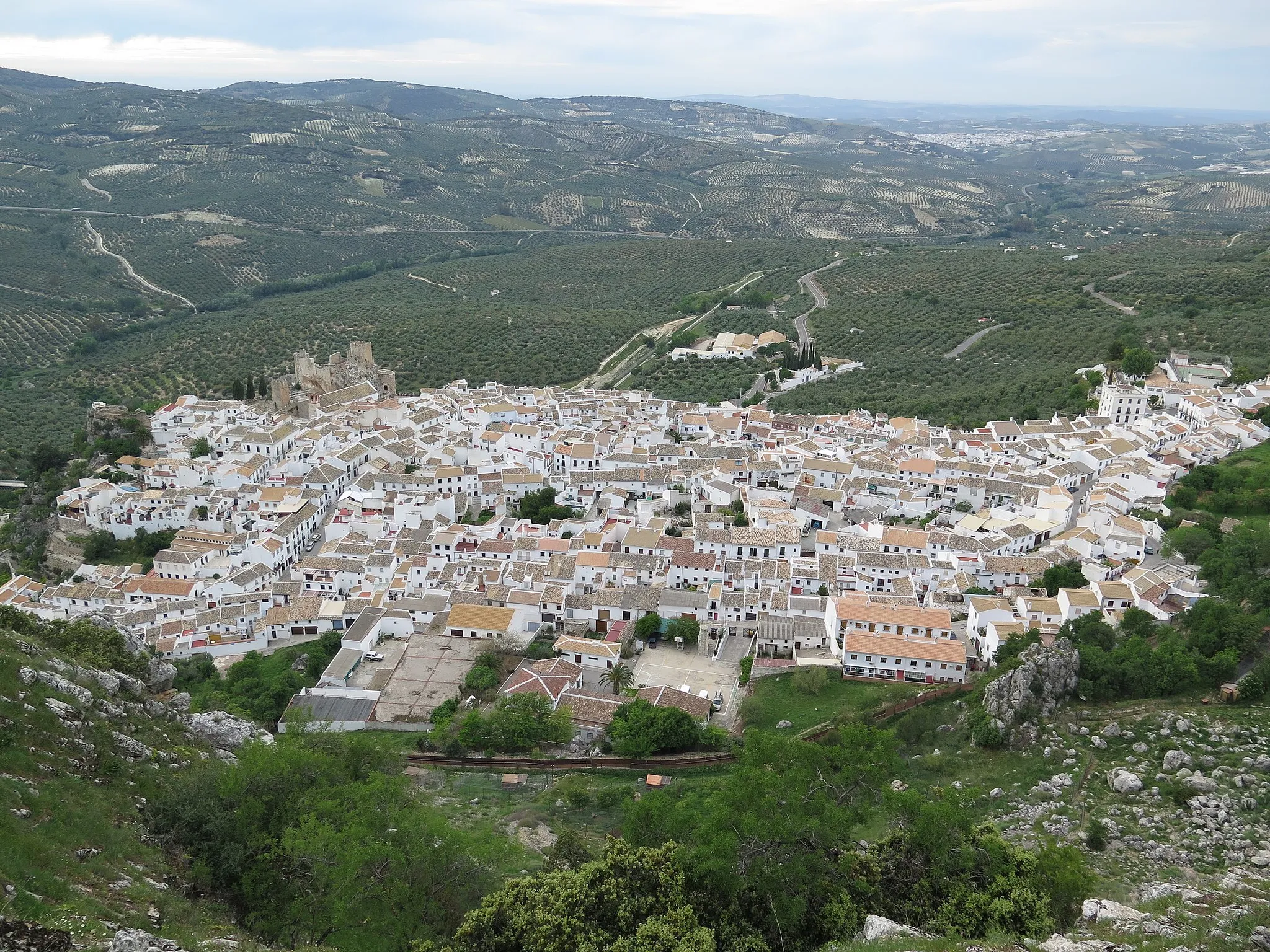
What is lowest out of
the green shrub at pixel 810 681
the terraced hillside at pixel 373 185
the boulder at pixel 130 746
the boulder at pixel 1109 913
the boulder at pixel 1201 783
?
the green shrub at pixel 810 681

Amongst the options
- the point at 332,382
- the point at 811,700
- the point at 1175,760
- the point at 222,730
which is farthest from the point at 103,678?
the point at 332,382

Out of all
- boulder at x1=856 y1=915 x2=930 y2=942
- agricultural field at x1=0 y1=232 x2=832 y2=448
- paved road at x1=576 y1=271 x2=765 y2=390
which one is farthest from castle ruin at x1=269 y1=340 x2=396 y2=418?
boulder at x1=856 y1=915 x2=930 y2=942

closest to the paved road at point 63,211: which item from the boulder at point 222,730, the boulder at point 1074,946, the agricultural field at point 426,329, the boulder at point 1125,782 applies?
the agricultural field at point 426,329

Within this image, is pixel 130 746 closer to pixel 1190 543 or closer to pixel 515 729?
pixel 515 729

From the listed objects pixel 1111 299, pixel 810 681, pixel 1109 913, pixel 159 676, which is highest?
pixel 1111 299

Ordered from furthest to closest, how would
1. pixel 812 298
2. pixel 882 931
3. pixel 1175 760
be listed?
pixel 812 298 < pixel 1175 760 < pixel 882 931

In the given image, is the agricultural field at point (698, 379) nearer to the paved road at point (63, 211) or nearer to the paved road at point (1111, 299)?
the paved road at point (1111, 299)

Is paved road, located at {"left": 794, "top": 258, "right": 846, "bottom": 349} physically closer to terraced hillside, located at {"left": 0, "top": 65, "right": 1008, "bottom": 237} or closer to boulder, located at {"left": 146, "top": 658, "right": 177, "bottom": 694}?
terraced hillside, located at {"left": 0, "top": 65, "right": 1008, "bottom": 237}
